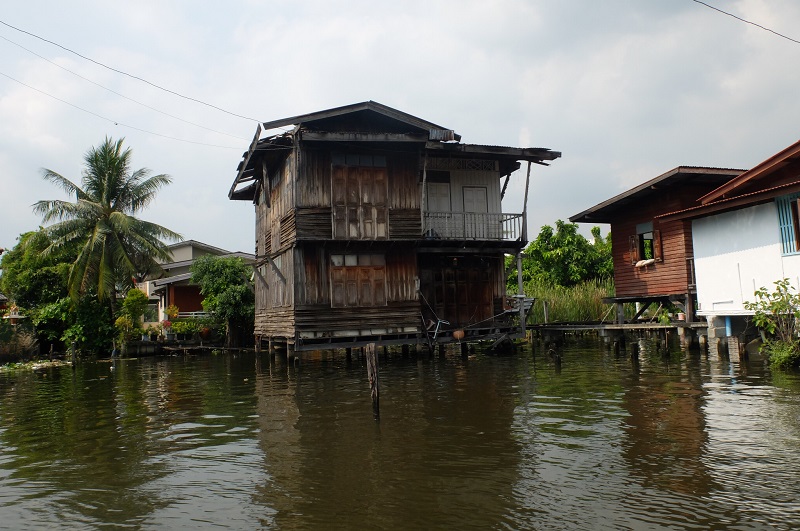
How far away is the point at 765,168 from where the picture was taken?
49.3 feet

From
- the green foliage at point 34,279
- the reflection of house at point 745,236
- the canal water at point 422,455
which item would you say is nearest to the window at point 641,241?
the reflection of house at point 745,236

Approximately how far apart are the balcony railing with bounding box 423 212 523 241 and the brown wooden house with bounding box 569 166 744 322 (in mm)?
3223

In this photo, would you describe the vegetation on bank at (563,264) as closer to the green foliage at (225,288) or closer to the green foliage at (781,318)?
the green foliage at (225,288)

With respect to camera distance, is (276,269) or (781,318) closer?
(781,318)

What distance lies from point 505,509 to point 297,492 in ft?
7.62

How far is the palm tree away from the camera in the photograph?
28.5 m

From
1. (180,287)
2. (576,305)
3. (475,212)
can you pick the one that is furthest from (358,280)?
(180,287)

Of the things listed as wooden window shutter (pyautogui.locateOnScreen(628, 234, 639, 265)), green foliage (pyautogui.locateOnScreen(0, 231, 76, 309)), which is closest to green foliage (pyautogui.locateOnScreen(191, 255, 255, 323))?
→ green foliage (pyautogui.locateOnScreen(0, 231, 76, 309))

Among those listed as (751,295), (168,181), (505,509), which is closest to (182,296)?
(168,181)

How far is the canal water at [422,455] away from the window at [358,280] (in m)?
4.37

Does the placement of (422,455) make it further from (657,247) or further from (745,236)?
(657,247)

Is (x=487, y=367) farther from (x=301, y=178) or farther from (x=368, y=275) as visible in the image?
(x=301, y=178)

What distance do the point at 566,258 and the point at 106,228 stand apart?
2319 cm

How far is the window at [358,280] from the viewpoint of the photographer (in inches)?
781
